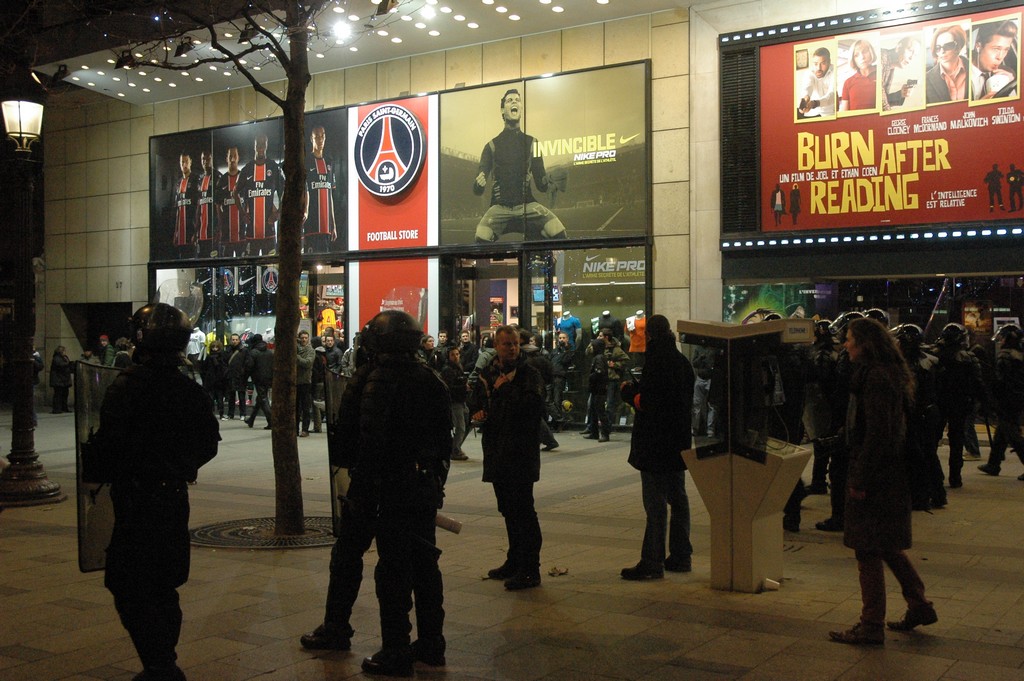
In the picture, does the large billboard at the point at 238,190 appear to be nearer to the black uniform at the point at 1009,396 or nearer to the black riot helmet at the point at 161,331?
the black uniform at the point at 1009,396

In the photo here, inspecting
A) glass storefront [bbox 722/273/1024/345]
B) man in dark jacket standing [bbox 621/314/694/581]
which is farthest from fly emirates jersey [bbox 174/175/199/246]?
man in dark jacket standing [bbox 621/314/694/581]

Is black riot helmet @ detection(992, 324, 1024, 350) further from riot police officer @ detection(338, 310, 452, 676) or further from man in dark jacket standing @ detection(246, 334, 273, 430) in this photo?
man in dark jacket standing @ detection(246, 334, 273, 430)

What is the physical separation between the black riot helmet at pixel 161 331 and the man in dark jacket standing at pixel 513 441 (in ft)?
9.52

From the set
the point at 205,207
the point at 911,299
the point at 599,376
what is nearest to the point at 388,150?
the point at 205,207

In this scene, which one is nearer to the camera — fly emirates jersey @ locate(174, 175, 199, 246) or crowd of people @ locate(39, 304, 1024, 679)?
crowd of people @ locate(39, 304, 1024, 679)

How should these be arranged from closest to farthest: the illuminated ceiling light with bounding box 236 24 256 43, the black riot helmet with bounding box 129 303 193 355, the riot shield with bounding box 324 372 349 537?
the black riot helmet with bounding box 129 303 193 355
the riot shield with bounding box 324 372 349 537
the illuminated ceiling light with bounding box 236 24 256 43

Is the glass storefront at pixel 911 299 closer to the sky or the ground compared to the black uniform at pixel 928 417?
closer to the sky

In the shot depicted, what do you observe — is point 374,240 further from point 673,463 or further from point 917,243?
point 673,463

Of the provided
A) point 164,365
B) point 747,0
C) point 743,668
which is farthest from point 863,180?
point 164,365

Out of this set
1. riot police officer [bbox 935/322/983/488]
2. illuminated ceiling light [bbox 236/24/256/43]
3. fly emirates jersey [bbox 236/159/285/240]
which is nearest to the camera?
illuminated ceiling light [bbox 236/24/256/43]

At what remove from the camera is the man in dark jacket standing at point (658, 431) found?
7.34 m

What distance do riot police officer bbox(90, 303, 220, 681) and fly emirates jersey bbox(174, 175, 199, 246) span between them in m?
22.5

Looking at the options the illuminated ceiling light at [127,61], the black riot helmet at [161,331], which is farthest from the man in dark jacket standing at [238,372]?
the black riot helmet at [161,331]

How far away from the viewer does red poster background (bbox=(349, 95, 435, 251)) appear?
2216cm
